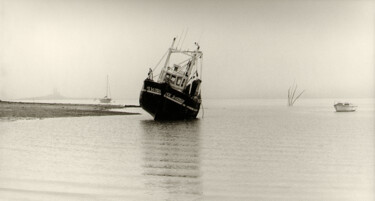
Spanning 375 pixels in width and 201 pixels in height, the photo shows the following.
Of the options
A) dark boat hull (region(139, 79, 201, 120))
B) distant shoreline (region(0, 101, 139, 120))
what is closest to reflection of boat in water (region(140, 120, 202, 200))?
dark boat hull (region(139, 79, 201, 120))

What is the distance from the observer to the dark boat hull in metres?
31.0

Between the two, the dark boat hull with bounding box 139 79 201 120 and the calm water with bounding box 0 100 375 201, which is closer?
the calm water with bounding box 0 100 375 201

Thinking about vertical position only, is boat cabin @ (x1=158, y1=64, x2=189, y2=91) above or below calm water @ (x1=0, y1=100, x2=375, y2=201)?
above

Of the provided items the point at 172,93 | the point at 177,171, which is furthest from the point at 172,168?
the point at 172,93

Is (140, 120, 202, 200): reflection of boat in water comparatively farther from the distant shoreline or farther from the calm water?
the distant shoreline

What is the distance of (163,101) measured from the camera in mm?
31406

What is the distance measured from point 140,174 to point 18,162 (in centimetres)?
387

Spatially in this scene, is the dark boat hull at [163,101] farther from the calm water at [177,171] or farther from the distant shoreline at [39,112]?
the calm water at [177,171]

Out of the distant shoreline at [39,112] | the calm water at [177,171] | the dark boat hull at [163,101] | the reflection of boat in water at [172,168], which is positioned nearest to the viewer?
the calm water at [177,171]

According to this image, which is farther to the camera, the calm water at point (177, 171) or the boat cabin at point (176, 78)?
the boat cabin at point (176, 78)

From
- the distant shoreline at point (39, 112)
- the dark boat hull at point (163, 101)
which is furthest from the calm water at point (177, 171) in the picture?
the distant shoreline at point (39, 112)

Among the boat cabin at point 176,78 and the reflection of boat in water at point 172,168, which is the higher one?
the boat cabin at point 176,78

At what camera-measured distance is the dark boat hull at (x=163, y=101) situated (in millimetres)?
30984

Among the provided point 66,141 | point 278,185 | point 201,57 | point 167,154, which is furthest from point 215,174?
point 201,57
